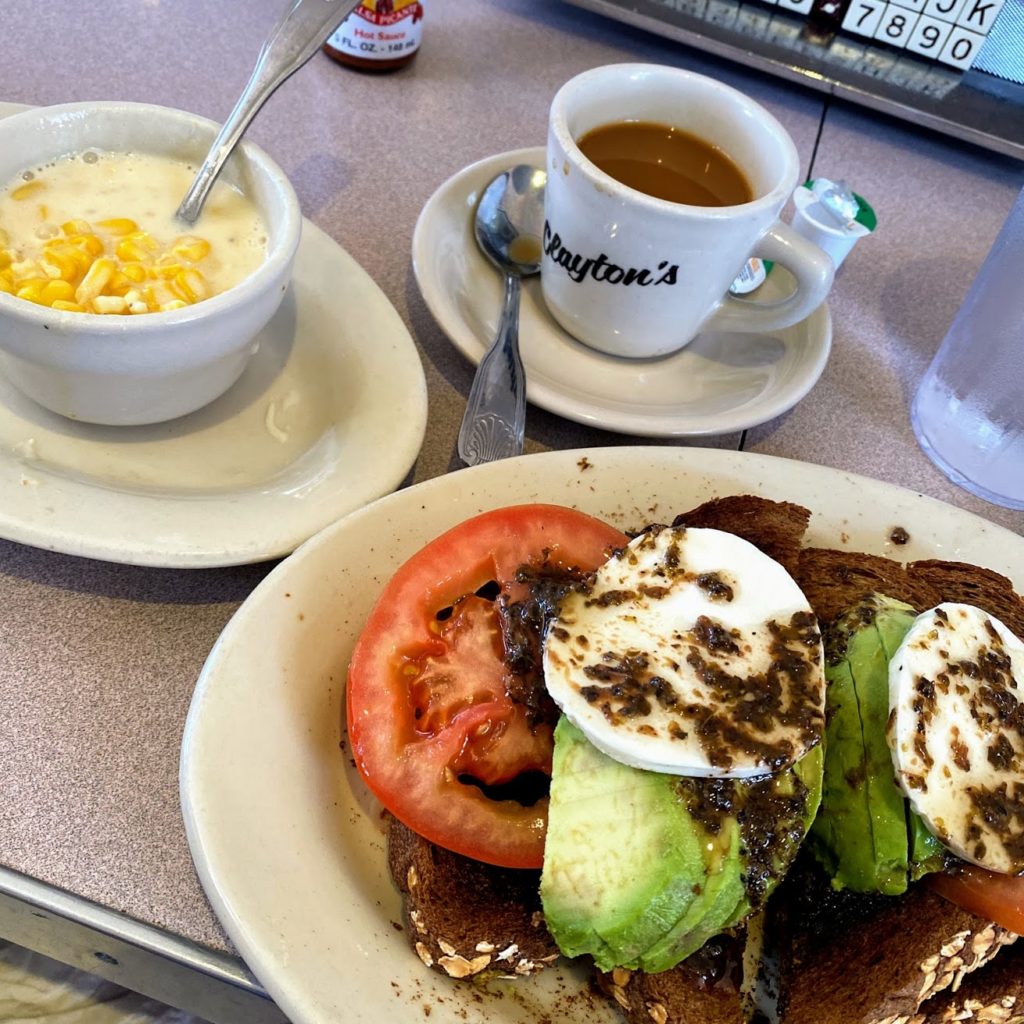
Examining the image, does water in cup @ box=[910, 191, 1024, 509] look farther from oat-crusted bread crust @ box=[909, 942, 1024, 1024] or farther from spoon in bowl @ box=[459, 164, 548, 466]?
oat-crusted bread crust @ box=[909, 942, 1024, 1024]

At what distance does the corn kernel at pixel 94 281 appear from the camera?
1.17 m

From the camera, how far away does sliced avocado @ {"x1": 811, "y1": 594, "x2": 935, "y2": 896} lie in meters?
0.94

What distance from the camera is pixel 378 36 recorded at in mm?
2062

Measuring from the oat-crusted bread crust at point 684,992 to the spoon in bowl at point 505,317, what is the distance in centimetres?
70

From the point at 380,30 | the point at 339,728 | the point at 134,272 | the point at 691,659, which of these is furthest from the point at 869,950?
the point at 380,30

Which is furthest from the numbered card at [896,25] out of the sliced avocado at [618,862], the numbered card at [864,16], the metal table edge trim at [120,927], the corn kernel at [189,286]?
the metal table edge trim at [120,927]

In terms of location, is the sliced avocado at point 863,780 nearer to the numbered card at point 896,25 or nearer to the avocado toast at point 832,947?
the avocado toast at point 832,947

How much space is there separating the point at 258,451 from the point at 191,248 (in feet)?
0.95

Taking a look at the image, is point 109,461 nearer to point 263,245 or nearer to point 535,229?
point 263,245

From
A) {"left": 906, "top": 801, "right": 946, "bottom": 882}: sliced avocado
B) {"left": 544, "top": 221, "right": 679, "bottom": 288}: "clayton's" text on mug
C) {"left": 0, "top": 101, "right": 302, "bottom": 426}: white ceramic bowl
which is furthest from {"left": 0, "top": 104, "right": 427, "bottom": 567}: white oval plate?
{"left": 906, "top": 801, "right": 946, "bottom": 882}: sliced avocado

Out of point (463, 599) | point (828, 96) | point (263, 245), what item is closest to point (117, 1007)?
point (463, 599)

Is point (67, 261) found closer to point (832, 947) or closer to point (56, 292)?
point (56, 292)

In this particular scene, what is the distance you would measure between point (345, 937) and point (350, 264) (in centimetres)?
99

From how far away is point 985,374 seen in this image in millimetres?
1593
